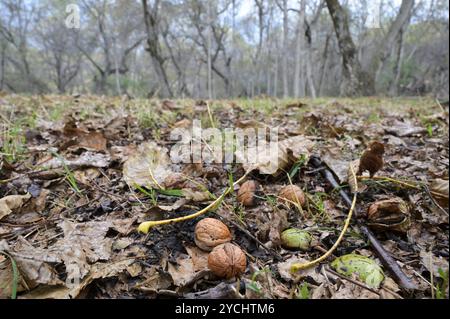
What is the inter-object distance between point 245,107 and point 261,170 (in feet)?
8.79

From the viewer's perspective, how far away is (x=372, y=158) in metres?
1.19

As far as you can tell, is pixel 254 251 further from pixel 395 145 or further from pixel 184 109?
pixel 184 109

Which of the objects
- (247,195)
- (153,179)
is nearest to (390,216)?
(247,195)

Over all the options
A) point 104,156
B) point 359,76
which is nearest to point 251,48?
point 359,76

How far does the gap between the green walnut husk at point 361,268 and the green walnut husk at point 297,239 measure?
0.11 m

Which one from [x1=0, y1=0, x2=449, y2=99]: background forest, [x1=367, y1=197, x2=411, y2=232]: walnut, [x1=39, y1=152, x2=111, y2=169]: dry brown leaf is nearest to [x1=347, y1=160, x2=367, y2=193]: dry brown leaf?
[x1=367, y1=197, x2=411, y2=232]: walnut

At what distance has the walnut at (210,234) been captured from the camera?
0.97 metres

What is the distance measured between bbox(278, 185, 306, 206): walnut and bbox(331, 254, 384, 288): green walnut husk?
1.04 ft

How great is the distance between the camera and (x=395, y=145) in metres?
2.05

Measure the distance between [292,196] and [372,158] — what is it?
33 cm

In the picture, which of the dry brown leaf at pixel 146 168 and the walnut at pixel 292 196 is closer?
the walnut at pixel 292 196

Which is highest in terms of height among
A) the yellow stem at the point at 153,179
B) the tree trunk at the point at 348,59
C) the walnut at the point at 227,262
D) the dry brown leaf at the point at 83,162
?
the tree trunk at the point at 348,59

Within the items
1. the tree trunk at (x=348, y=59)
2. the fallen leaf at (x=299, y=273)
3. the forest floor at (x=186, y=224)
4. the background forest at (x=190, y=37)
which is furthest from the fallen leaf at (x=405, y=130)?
the background forest at (x=190, y=37)

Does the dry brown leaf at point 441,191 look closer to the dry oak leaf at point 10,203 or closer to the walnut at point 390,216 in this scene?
the walnut at point 390,216
